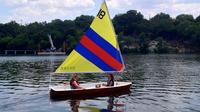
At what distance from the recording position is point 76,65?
46.9 meters

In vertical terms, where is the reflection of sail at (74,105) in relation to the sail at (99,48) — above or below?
below

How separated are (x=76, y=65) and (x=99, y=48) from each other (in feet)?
11.5

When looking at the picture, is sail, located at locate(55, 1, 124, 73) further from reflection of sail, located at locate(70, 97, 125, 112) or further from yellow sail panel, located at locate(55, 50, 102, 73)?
reflection of sail, located at locate(70, 97, 125, 112)

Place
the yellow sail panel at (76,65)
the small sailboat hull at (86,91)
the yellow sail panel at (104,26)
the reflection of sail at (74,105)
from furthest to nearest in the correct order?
1. the yellow sail panel at (104,26)
2. the yellow sail panel at (76,65)
3. the small sailboat hull at (86,91)
4. the reflection of sail at (74,105)

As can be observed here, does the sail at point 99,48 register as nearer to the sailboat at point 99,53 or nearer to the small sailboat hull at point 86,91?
the sailboat at point 99,53

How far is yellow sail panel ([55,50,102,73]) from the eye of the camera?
46206 mm

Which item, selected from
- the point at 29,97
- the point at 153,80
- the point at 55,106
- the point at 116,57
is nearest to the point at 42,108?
the point at 55,106

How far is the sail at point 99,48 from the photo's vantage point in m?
47.4

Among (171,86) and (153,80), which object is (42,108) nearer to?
(171,86)

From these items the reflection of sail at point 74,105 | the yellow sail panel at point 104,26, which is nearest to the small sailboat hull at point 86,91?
the reflection of sail at point 74,105

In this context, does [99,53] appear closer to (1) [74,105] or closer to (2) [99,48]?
(2) [99,48]

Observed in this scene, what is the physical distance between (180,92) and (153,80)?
14.5m

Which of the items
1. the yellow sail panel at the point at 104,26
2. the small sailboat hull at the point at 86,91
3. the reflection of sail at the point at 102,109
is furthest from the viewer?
the yellow sail panel at the point at 104,26

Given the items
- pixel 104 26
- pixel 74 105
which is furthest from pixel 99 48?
pixel 74 105
